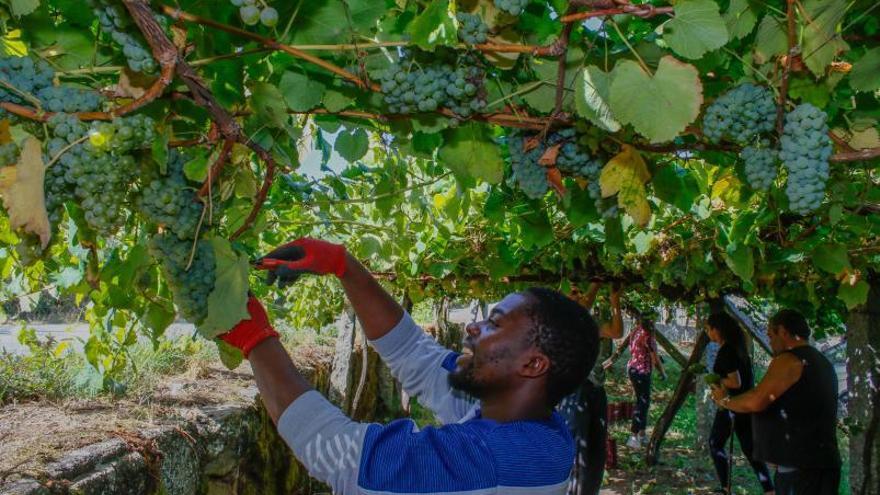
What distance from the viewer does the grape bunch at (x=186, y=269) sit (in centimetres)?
127

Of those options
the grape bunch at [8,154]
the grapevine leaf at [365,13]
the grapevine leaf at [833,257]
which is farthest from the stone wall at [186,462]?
the grapevine leaf at [833,257]

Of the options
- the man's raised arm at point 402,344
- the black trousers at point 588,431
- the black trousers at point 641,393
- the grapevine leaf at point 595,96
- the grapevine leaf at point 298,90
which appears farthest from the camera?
the black trousers at point 641,393

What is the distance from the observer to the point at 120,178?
1048 millimetres

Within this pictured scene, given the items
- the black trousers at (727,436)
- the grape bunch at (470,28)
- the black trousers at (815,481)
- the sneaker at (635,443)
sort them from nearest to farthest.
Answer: the grape bunch at (470,28) < the black trousers at (815,481) < the black trousers at (727,436) < the sneaker at (635,443)

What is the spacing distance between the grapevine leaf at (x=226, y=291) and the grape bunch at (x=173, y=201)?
0.09 metres

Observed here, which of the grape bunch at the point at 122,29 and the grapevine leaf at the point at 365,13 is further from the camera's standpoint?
the grapevine leaf at the point at 365,13

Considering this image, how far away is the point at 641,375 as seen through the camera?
8.63 m

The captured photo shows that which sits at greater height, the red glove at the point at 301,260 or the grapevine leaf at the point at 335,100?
the grapevine leaf at the point at 335,100

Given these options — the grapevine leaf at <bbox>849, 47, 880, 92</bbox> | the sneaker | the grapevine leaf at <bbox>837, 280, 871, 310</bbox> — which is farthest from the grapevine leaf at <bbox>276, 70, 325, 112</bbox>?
the sneaker

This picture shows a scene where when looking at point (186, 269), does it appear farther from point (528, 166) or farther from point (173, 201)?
point (528, 166)

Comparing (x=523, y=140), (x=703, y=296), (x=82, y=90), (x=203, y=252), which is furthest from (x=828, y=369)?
(x=82, y=90)

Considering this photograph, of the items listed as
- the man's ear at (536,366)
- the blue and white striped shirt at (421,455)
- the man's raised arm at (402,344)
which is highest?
the man's raised arm at (402,344)

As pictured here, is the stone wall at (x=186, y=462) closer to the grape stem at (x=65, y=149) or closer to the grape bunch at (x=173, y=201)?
the grape bunch at (x=173, y=201)

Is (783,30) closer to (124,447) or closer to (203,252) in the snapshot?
(203,252)
